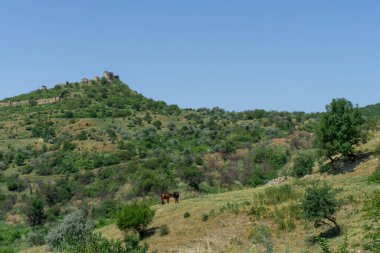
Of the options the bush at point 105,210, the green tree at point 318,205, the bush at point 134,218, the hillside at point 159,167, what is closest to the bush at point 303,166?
the hillside at point 159,167

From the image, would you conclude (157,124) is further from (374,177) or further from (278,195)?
(374,177)

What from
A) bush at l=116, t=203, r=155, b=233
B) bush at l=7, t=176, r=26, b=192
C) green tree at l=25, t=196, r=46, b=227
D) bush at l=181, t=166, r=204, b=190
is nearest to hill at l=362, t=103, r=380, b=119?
bush at l=181, t=166, r=204, b=190

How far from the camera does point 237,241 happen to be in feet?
101

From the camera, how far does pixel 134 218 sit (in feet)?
113

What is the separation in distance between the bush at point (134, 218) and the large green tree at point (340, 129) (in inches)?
690

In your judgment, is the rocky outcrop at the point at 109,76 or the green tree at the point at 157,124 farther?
the rocky outcrop at the point at 109,76

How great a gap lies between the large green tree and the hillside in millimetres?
1898

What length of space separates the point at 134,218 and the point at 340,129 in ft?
65.7

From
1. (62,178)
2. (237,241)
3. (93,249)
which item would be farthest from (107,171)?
(93,249)

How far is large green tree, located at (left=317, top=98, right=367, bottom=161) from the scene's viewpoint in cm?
4103

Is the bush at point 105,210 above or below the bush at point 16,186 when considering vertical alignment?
below

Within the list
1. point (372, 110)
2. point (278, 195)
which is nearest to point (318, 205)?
point (278, 195)

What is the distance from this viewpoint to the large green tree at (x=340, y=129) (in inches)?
1615

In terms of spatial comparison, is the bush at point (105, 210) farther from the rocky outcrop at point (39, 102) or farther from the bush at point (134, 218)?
the rocky outcrop at point (39, 102)
